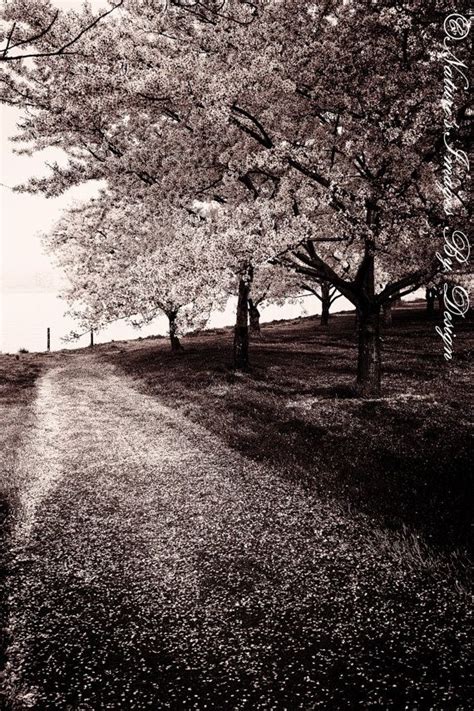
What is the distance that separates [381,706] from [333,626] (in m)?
1.34

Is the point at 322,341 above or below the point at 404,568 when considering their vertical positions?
above

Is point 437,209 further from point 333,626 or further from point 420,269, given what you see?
point 333,626

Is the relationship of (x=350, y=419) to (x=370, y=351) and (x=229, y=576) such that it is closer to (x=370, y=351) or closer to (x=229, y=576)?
(x=370, y=351)

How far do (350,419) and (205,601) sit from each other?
37.0ft

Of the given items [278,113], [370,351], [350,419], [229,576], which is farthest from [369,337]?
[229,576]

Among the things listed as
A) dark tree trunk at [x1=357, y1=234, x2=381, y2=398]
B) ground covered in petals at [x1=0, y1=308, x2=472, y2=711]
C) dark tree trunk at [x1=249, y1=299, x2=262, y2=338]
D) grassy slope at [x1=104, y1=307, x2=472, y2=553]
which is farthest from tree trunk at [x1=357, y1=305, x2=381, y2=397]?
dark tree trunk at [x1=249, y1=299, x2=262, y2=338]

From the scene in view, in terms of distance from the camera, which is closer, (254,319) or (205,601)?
(205,601)

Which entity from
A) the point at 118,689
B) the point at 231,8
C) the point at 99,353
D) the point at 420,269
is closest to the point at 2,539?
the point at 118,689

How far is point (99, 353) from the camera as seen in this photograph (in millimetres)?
44281

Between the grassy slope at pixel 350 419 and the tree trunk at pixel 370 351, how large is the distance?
0.66 meters

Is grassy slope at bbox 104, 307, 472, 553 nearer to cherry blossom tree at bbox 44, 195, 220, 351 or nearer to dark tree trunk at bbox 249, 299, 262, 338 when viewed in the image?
cherry blossom tree at bbox 44, 195, 220, 351

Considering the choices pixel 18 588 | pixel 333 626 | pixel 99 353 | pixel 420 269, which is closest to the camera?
pixel 333 626

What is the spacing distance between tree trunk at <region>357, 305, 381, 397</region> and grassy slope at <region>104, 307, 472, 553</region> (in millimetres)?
660

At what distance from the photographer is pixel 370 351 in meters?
20.4
